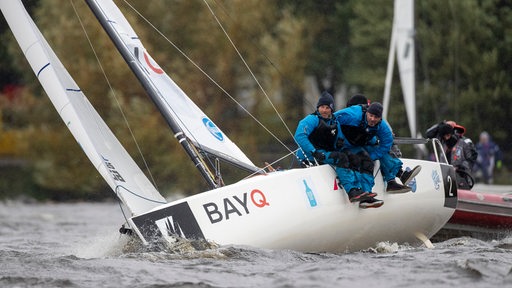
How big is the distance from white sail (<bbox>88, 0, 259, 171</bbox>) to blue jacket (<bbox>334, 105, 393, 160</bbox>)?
81cm

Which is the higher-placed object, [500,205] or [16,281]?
[16,281]

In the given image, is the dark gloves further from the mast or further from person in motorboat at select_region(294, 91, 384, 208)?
the mast

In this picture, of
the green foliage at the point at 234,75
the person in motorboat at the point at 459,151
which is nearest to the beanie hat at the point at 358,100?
the person in motorboat at the point at 459,151

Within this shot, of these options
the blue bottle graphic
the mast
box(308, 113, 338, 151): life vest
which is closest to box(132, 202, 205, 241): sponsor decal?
the mast

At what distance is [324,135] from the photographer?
9.85 m

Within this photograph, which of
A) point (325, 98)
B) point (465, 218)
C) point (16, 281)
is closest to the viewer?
point (16, 281)

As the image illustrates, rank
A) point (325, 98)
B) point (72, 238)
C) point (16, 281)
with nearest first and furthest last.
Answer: point (16, 281), point (325, 98), point (72, 238)

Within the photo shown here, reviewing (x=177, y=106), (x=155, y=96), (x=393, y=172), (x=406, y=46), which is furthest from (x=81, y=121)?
(x=406, y=46)

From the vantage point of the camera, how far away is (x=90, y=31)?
26.4 metres

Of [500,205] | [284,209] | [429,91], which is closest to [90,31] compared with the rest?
[429,91]

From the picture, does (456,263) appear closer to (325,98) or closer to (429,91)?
(325,98)

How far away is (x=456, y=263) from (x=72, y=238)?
5.98m

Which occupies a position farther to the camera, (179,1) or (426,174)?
(179,1)

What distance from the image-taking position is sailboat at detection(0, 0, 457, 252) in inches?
353
